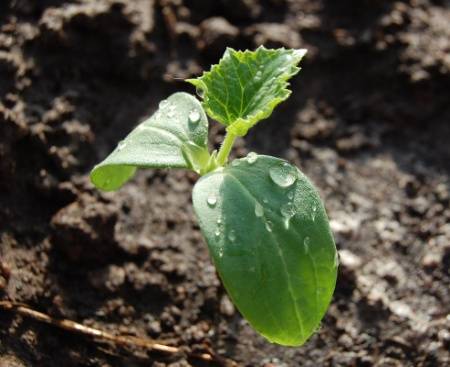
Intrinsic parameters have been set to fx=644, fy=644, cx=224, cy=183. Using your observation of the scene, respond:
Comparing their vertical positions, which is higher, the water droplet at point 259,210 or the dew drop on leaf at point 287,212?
the water droplet at point 259,210

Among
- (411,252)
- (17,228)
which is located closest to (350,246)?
(411,252)

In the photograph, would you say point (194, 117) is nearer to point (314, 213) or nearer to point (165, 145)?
point (165, 145)

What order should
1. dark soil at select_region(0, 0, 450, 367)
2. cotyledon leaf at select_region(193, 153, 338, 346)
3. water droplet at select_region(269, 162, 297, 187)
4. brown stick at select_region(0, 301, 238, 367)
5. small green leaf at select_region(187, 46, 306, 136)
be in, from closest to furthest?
cotyledon leaf at select_region(193, 153, 338, 346)
water droplet at select_region(269, 162, 297, 187)
small green leaf at select_region(187, 46, 306, 136)
brown stick at select_region(0, 301, 238, 367)
dark soil at select_region(0, 0, 450, 367)

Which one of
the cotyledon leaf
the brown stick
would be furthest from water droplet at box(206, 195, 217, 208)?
the brown stick

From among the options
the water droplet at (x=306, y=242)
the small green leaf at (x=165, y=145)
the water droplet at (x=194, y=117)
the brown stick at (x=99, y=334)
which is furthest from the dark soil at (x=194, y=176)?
the water droplet at (x=306, y=242)

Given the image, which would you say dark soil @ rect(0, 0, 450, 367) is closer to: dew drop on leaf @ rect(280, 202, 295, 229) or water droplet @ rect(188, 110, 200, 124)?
water droplet @ rect(188, 110, 200, 124)

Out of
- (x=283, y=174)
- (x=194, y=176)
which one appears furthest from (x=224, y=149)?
(x=194, y=176)

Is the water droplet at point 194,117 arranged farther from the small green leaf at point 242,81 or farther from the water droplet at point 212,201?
the water droplet at point 212,201
